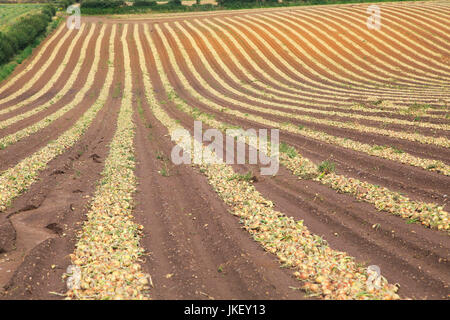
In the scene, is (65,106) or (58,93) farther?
(58,93)

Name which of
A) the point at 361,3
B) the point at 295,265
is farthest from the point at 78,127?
the point at 361,3

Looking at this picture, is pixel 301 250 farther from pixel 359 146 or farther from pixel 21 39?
pixel 21 39

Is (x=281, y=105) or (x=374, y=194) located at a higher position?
(x=281, y=105)

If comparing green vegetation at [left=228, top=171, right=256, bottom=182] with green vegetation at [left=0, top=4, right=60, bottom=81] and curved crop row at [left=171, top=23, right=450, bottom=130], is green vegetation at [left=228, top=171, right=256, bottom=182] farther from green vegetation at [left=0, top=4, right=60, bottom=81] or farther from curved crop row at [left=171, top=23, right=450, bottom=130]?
green vegetation at [left=0, top=4, right=60, bottom=81]

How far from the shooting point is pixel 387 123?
57.7ft

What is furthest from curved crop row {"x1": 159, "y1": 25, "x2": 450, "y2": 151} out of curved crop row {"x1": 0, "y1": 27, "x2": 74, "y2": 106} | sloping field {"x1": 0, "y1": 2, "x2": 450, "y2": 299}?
curved crop row {"x1": 0, "y1": 27, "x2": 74, "y2": 106}

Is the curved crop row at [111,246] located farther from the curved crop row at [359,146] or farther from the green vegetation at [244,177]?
the curved crop row at [359,146]

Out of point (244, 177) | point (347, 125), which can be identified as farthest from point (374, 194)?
point (347, 125)

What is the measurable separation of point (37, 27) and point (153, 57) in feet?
64.3

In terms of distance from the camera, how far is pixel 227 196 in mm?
10305

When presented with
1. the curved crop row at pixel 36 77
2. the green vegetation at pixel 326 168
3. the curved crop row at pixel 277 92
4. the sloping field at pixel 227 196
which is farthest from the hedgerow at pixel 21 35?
the green vegetation at pixel 326 168

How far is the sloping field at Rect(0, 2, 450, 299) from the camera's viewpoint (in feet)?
21.1

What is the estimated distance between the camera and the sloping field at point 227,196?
6.45m
